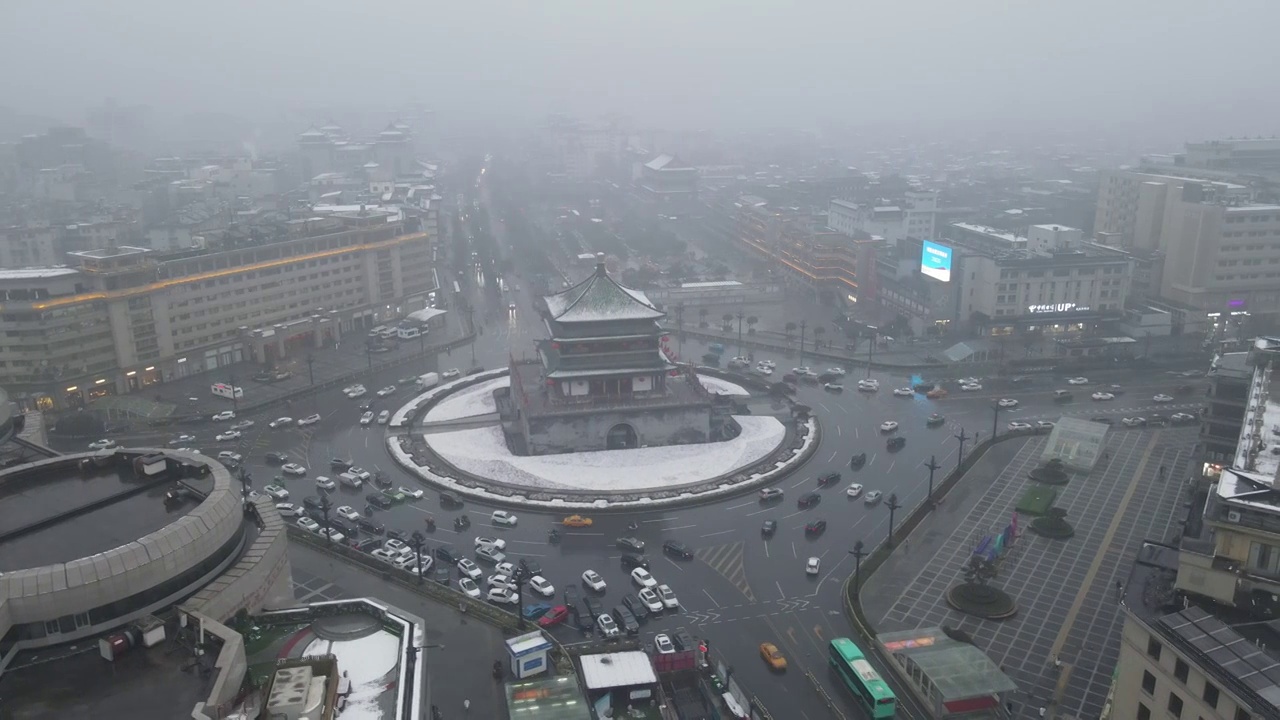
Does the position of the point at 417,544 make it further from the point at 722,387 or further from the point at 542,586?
the point at 722,387

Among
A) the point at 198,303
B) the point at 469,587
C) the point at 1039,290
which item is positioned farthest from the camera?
the point at 1039,290

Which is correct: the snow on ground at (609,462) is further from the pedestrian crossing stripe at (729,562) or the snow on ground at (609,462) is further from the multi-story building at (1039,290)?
the multi-story building at (1039,290)

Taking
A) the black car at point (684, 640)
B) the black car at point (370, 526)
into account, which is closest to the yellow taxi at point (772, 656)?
the black car at point (684, 640)

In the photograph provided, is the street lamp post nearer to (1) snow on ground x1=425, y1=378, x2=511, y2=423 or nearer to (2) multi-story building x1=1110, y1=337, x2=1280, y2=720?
(2) multi-story building x1=1110, y1=337, x2=1280, y2=720

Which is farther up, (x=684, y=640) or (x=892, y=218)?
(x=892, y=218)

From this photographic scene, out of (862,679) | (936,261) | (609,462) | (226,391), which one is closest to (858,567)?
(862,679)

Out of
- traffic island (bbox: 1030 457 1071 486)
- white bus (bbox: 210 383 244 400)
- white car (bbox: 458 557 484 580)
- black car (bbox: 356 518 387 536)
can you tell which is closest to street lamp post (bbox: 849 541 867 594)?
traffic island (bbox: 1030 457 1071 486)

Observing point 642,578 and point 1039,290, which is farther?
point 1039,290
